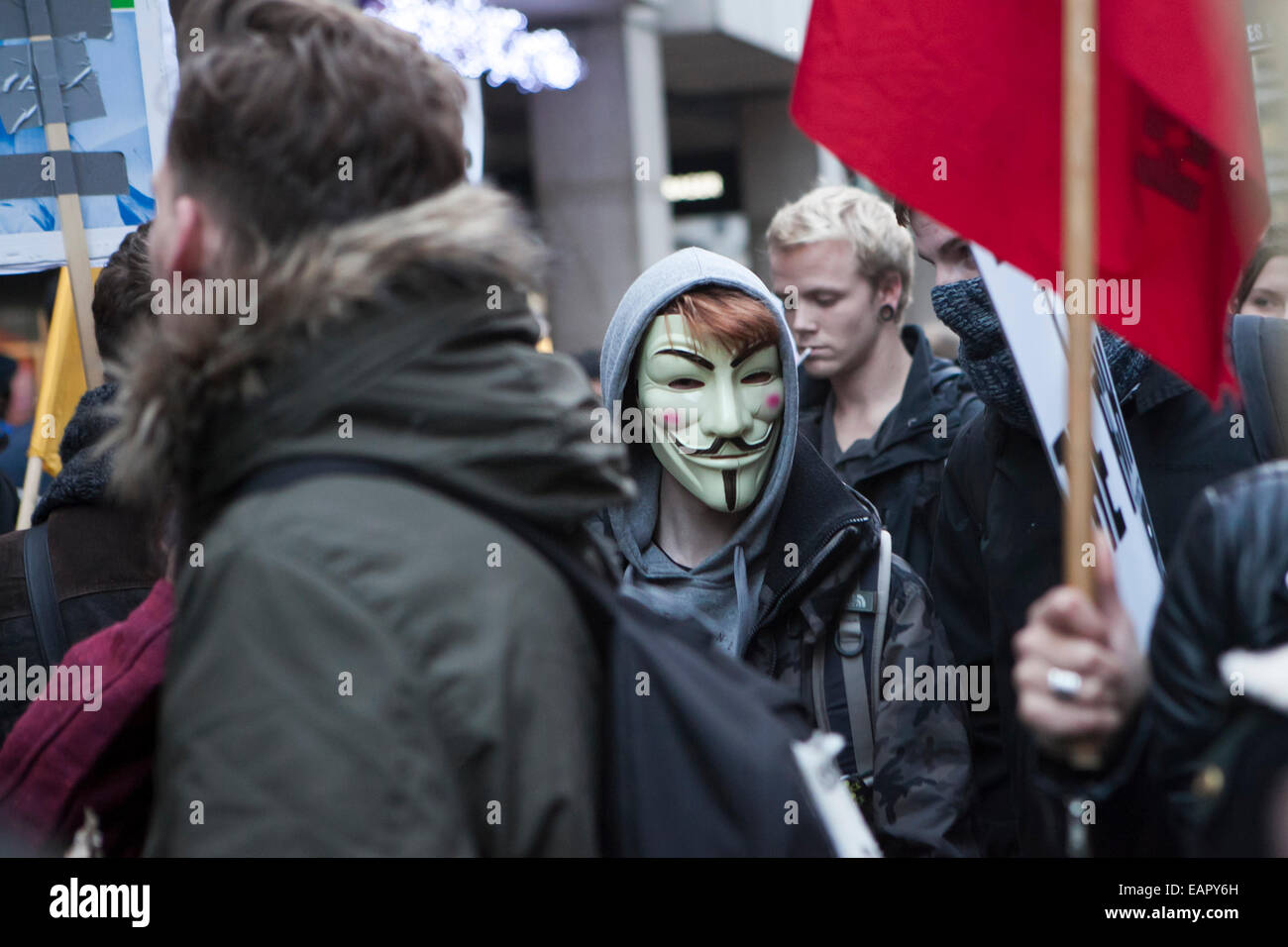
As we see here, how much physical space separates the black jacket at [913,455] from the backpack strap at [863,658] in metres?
1.29

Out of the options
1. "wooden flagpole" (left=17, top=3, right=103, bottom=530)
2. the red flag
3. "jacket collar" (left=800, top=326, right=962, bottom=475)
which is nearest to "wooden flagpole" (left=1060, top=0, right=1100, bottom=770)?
the red flag

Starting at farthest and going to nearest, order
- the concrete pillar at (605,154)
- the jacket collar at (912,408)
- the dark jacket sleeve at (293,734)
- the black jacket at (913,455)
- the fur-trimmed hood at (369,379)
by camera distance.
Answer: the concrete pillar at (605,154) → the jacket collar at (912,408) → the black jacket at (913,455) → the fur-trimmed hood at (369,379) → the dark jacket sleeve at (293,734)

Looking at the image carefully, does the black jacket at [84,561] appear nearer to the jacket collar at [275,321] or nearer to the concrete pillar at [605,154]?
the jacket collar at [275,321]

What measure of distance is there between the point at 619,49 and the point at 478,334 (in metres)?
11.6

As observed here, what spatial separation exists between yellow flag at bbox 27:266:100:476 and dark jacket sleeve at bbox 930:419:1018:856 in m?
2.37

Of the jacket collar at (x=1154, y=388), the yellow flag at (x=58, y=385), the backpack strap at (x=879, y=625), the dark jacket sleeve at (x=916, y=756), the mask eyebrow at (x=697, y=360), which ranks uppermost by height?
the yellow flag at (x=58, y=385)

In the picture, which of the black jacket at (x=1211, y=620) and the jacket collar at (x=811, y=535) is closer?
the black jacket at (x=1211, y=620)

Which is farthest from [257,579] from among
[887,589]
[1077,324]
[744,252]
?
[744,252]

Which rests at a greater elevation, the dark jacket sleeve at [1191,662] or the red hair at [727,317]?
the red hair at [727,317]

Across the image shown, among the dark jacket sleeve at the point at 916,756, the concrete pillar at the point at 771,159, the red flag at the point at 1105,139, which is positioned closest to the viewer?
the red flag at the point at 1105,139

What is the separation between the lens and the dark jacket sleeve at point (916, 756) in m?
2.39

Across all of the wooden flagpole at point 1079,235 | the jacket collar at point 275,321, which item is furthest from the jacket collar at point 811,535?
the jacket collar at point 275,321

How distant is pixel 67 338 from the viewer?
381 cm

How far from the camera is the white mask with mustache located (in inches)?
109
